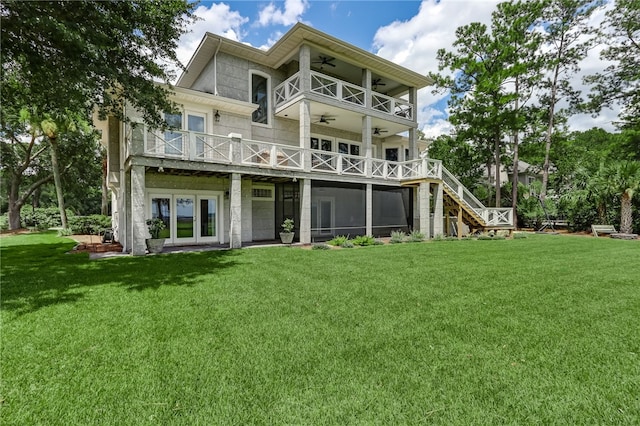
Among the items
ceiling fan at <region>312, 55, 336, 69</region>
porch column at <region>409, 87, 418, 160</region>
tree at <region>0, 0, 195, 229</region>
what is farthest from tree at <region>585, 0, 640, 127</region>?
tree at <region>0, 0, 195, 229</region>

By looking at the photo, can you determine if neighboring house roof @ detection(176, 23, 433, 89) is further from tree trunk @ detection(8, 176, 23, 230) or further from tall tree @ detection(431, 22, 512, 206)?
tree trunk @ detection(8, 176, 23, 230)

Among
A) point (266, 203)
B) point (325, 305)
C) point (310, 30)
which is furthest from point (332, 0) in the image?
point (325, 305)

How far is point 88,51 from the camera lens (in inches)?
252

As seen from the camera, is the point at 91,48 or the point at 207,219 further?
the point at 207,219

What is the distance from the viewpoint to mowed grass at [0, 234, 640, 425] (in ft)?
7.84

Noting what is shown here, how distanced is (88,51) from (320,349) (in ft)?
24.7

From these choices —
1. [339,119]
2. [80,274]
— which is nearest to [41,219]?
[80,274]

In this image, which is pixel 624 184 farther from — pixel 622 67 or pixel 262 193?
pixel 262 193

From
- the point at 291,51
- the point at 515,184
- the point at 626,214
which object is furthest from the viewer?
the point at 515,184

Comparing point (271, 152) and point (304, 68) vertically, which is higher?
point (304, 68)

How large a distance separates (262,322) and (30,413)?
229cm

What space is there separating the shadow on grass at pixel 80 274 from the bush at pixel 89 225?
32.5ft

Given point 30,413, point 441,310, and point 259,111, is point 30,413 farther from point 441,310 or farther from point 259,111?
point 259,111

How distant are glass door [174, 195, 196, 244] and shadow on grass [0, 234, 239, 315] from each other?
9.68 feet
